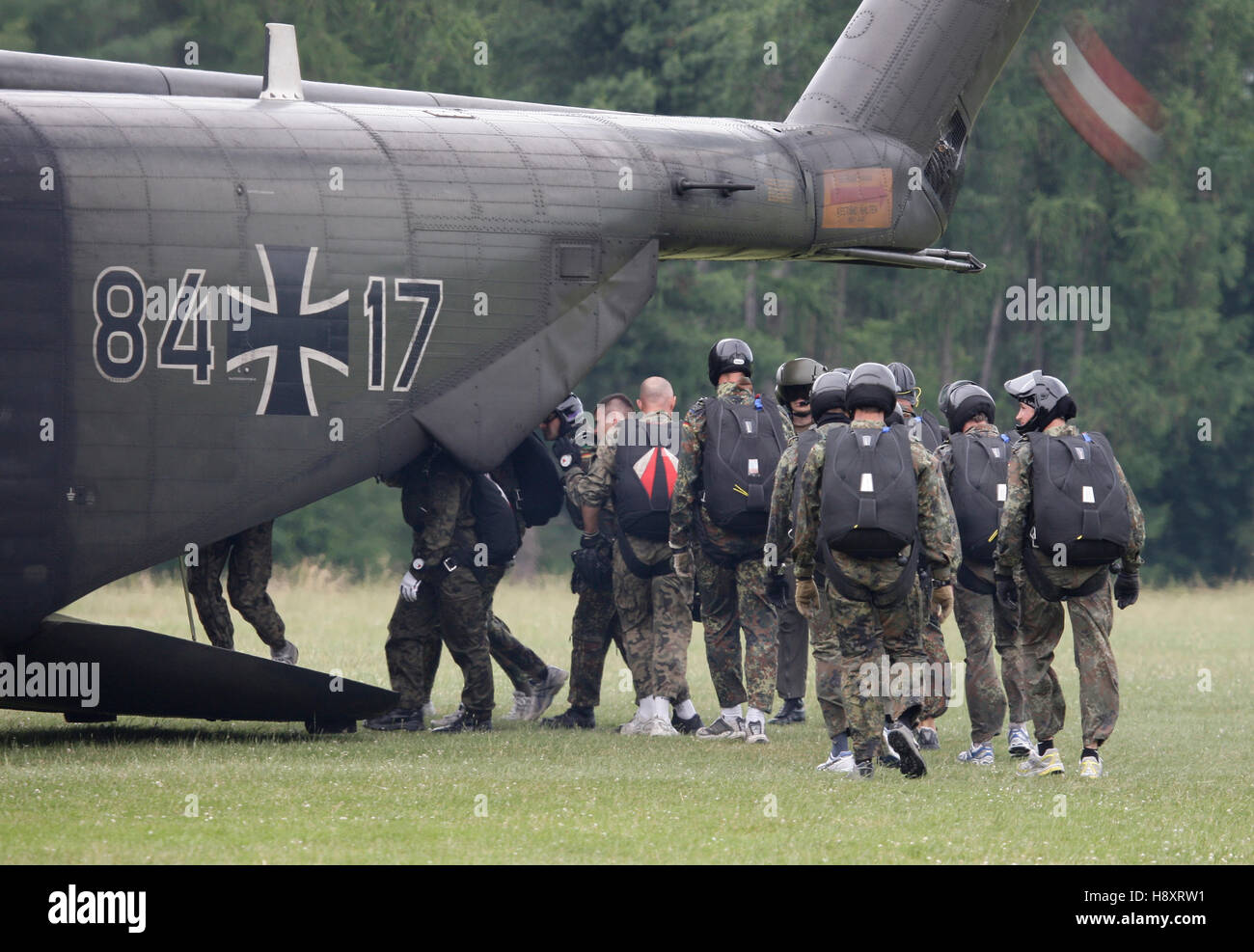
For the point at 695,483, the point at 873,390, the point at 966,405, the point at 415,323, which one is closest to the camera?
the point at 873,390

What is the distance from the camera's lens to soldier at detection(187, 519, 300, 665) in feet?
32.4

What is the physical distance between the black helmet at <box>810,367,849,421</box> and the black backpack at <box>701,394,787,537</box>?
83cm

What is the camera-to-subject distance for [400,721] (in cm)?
1059

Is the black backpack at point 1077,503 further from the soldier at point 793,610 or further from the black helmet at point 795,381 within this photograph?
the black helmet at point 795,381

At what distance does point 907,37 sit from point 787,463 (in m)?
4.66

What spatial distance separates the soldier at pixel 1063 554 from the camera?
864 centimetres

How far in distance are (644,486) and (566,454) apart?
2.72 ft

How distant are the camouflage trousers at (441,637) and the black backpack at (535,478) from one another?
80cm

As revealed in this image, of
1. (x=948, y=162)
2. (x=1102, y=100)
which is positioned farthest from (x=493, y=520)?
(x=1102, y=100)

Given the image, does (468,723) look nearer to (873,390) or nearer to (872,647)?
(872,647)

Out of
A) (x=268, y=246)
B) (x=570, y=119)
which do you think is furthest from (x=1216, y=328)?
(x=268, y=246)

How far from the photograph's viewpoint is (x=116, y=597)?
20.0 meters

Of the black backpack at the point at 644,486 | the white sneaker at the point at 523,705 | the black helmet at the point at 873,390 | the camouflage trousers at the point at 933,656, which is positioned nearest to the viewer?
the black helmet at the point at 873,390

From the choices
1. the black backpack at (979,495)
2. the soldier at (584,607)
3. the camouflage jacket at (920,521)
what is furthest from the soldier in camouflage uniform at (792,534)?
the soldier at (584,607)
